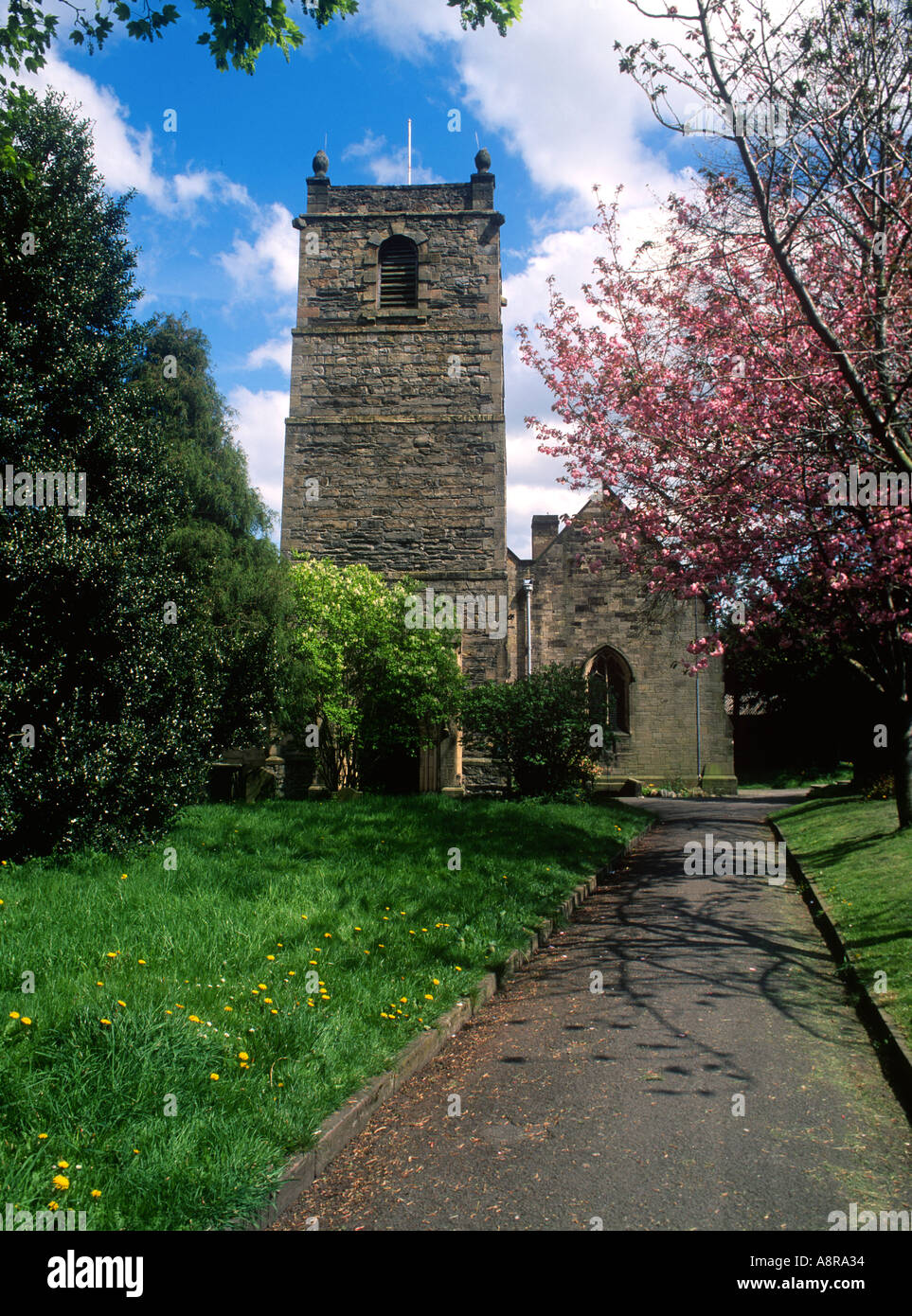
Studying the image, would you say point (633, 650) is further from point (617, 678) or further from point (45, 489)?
point (45, 489)

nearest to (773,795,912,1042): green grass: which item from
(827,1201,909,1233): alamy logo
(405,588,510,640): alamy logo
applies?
(827,1201,909,1233): alamy logo

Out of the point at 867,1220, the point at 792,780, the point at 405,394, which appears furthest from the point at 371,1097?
the point at 792,780

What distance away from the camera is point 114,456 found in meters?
8.38

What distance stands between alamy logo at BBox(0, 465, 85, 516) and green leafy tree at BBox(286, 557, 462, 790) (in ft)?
25.3

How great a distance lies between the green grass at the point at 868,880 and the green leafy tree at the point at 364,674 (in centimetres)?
666

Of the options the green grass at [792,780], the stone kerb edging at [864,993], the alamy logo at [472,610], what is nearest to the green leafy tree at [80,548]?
the stone kerb edging at [864,993]

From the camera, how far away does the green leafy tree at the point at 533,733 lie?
50.3 feet

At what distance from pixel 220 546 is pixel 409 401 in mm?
5312

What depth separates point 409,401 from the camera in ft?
Answer: 63.1

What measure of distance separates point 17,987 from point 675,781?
870 inches

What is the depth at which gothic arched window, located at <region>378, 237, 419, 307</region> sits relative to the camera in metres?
19.8

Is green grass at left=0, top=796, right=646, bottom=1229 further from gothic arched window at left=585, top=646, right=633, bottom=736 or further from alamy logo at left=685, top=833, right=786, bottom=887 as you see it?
gothic arched window at left=585, top=646, right=633, bottom=736
